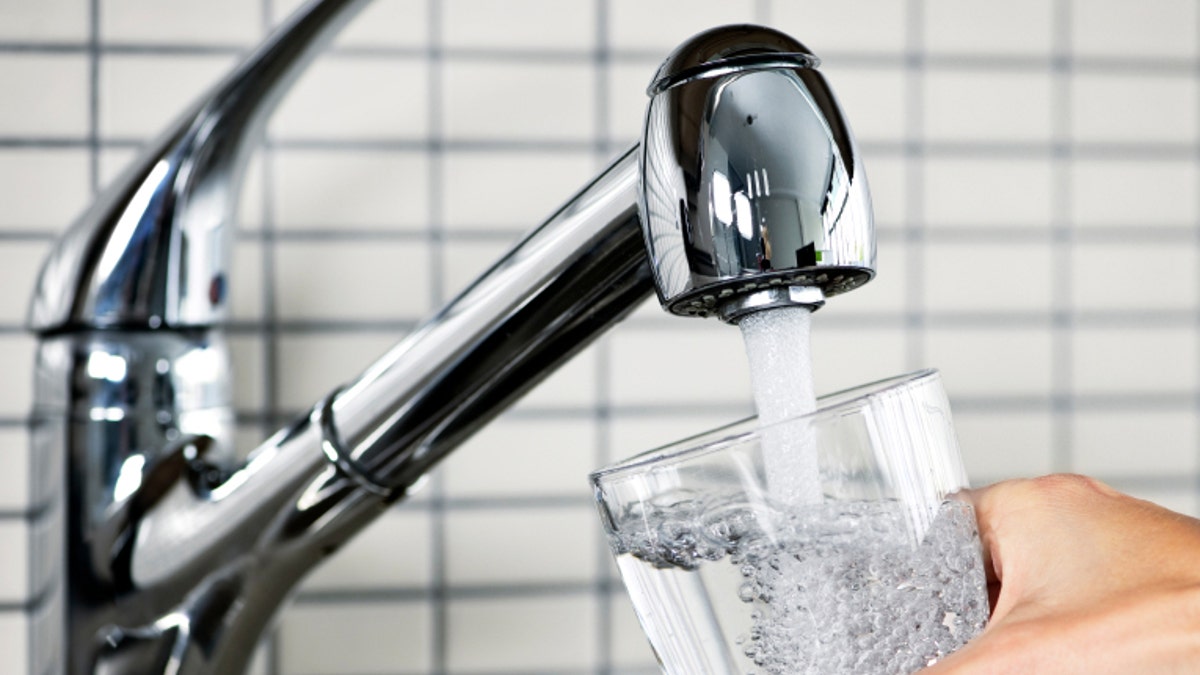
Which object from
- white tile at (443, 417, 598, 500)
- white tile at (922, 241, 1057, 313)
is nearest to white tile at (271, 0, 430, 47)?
white tile at (443, 417, 598, 500)

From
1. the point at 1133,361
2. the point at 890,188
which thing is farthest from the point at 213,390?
the point at 1133,361

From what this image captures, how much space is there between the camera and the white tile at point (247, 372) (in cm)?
63

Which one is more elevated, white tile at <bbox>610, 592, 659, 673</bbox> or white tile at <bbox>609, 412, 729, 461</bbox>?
white tile at <bbox>609, 412, 729, 461</bbox>

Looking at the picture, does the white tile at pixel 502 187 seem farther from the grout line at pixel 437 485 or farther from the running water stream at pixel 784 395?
the running water stream at pixel 784 395

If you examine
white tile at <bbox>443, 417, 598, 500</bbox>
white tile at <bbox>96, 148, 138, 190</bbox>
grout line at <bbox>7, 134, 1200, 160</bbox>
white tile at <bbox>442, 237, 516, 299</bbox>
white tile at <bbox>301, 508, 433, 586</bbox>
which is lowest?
white tile at <bbox>301, 508, 433, 586</bbox>

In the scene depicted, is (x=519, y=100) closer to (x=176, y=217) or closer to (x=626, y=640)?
(x=176, y=217)

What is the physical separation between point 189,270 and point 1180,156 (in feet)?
1.91

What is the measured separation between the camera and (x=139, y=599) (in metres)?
0.49

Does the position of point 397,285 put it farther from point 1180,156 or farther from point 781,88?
point 1180,156

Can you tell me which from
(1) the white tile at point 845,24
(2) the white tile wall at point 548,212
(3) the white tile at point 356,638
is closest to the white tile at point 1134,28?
(2) the white tile wall at point 548,212

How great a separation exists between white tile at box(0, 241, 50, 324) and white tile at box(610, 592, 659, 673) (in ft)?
1.20

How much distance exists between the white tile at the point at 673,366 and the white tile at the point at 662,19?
163mm

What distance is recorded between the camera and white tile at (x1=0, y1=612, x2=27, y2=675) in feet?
2.04

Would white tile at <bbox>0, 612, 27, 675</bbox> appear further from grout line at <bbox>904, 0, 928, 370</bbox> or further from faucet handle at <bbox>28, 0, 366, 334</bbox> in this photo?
grout line at <bbox>904, 0, 928, 370</bbox>
